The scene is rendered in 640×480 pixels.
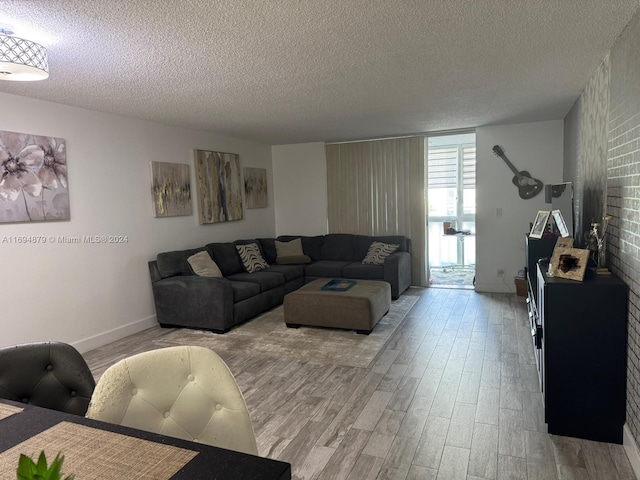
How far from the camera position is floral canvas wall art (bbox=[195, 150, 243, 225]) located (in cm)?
570

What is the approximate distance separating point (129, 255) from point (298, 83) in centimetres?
267

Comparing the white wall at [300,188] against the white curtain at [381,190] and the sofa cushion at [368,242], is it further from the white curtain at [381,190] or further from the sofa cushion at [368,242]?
the sofa cushion at [368,242]

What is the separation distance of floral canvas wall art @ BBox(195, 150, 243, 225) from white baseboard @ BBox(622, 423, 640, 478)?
482 cm

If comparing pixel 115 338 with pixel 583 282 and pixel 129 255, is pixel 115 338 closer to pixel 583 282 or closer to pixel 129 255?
pixel 129 255

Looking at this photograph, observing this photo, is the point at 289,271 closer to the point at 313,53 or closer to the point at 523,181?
the point at 523,181

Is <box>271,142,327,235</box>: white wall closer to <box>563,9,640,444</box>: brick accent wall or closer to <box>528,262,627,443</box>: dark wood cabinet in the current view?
<box>563,9,640,444</box>: brick accent wall

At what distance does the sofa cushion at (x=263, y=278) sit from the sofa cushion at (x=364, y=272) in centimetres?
95

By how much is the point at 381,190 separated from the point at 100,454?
6061mm

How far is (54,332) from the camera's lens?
3939 millimetres

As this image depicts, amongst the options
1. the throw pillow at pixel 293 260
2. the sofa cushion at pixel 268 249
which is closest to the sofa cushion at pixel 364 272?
the throw pillow at pixel 293 260

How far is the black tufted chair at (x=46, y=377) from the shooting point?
1612mm

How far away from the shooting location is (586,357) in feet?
8.02

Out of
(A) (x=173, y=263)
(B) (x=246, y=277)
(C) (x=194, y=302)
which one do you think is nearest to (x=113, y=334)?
(C) (x=194, y=302)

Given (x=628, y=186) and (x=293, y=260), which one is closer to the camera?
(x=628, y=186)
